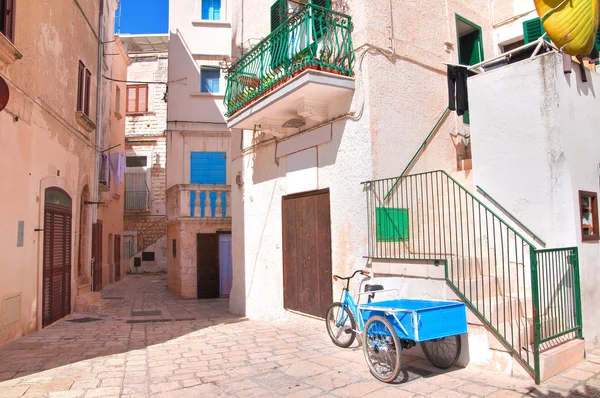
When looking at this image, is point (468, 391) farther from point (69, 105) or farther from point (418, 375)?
point (69, 105)

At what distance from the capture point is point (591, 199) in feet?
20.8

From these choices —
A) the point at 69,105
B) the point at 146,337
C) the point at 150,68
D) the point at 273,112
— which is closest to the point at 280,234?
the point at 273,112

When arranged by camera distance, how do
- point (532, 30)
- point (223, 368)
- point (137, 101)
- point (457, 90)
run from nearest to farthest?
1. point (223, 368)
2. point (457, 90)
3. point (532, 30)
4. point (137, 101)

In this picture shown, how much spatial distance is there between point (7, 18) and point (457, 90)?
7489mm

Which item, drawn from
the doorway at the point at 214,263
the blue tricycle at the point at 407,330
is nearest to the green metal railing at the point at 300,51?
the blue tricycle at the point at 407,330

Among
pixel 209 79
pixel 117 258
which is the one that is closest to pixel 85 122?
pixel 209 79

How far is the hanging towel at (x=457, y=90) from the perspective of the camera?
7773 mm

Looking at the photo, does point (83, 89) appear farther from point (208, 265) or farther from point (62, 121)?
point (208, 265)

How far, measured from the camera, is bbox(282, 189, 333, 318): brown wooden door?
7824 millimetres

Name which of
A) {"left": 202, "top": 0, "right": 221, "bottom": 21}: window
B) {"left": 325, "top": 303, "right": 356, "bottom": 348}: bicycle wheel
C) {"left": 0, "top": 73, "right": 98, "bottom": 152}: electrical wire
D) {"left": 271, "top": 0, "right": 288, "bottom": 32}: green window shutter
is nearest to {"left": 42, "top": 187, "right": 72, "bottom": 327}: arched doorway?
{"left": 0, "top": 73, "right": 98, "bottom": 152}: electrical wire

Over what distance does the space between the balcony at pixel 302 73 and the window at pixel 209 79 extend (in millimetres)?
7705

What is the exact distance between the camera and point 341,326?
6535mm

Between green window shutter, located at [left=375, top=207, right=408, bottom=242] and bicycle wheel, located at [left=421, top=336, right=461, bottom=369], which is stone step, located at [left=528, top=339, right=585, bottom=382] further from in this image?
green window shutter, located at [left=375, top=207, right=408, bottom=242]

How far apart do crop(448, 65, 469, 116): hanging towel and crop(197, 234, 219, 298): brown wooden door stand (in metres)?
9.65
